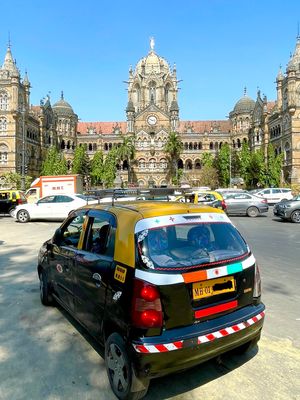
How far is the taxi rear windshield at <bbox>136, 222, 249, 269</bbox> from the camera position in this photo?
3.06 m

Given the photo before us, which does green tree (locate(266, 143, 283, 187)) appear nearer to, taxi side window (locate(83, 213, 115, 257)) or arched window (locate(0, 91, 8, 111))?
arched window (locate(0, 91, 8, 111))

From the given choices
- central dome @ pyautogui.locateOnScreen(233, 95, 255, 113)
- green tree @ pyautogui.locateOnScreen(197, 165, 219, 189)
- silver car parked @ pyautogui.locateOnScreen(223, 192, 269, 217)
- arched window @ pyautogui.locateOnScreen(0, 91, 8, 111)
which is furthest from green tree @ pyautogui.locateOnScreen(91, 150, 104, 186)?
silver car parked @ pyautogui.locateOnScreen(223, 192, 269, 217)

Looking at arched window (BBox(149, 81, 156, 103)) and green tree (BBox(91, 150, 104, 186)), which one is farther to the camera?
arched window (BBox(149, 81, 156, 103))

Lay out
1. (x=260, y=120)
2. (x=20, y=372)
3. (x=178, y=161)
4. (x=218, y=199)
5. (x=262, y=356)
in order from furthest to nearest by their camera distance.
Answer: (x=178, y=161), (x=260, y=120), (x=218, y=199), (x=262, y=356), (x=20, y=372)

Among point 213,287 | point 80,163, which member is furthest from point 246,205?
point 80,163

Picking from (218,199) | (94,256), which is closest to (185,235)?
(94,256)

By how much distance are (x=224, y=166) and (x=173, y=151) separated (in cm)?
1062

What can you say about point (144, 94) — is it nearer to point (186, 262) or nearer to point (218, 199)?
point (218, 199)

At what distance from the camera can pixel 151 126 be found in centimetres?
6906

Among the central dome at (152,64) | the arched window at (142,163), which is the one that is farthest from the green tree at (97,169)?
the central dome at (152,64)

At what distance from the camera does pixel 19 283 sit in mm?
6613

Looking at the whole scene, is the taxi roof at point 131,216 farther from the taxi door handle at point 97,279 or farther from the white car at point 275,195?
the white car at point 275,195

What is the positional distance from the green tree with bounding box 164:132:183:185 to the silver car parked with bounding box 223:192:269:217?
4291 centimetres

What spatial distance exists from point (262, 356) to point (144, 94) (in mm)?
74219
